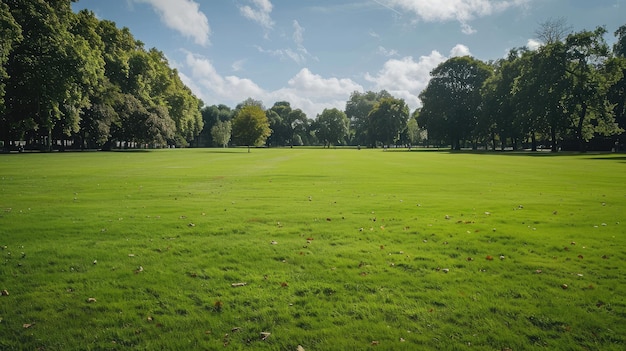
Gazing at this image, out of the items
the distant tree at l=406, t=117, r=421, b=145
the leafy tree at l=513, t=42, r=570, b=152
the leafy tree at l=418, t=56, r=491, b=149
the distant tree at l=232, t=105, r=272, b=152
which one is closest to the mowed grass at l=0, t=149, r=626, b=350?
the leafy tree at l=513, t=42, r=570, b=152

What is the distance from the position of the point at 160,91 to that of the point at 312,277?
312 ft

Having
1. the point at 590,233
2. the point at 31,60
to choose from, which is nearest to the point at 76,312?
the point at 590,233

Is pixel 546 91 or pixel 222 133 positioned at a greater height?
pixel 546 91

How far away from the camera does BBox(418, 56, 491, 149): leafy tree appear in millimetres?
95250

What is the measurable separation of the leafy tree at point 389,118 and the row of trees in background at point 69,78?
69.7 meters

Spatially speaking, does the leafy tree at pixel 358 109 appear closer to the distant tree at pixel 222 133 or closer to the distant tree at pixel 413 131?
the distant tree at pixel 413 131

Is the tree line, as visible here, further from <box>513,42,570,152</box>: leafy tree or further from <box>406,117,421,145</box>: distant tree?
<box>406,117,421,145</box>: distant tree

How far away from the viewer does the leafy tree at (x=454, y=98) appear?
95250mm

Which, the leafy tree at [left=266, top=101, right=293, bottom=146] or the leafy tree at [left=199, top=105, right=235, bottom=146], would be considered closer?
the leafy tree at [left=266, top=101, right=293, bottom=146]

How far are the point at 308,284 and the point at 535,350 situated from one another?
3230 millimetres

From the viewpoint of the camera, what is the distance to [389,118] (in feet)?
405

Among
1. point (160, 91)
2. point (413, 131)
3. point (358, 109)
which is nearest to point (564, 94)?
point (160, 91)

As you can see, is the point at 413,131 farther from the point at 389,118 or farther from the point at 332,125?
the point at 389,118

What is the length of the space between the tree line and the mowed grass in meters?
44.8
